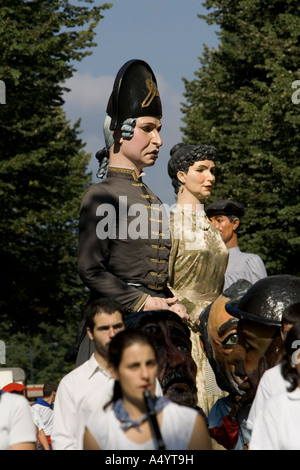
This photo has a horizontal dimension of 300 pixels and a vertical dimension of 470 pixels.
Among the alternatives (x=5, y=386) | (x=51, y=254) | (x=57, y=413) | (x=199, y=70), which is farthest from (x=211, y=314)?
(x=199, y=70)

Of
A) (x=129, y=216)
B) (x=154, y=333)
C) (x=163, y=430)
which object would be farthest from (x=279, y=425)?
(x=129, y=216)

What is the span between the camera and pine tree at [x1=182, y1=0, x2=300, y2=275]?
74.4 feet

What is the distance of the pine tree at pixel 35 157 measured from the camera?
2331 centimetres

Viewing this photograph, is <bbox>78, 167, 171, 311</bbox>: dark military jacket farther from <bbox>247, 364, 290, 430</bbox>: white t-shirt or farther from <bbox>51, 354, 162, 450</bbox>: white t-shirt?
<bbox>247, 364, 290, 430</bbox>: white t-shirt

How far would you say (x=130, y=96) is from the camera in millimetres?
6672

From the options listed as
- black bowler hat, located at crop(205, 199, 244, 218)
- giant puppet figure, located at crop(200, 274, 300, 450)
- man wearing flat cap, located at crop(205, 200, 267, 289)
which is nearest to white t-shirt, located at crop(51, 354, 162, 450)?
giant puppet figure, located at crop(200, 274, 300, 450)

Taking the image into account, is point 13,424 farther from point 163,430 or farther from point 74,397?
point 163,430

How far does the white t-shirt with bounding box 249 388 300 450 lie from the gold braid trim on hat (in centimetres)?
269

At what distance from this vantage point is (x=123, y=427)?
4.31m

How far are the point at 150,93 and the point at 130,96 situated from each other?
Answer: 14cm

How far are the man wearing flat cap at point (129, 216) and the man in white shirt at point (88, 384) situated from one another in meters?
0.29

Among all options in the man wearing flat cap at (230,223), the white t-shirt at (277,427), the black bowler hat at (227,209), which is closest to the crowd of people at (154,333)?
the white t-shirt at (277,427)

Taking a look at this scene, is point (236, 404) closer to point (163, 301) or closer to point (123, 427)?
point (163, 301)

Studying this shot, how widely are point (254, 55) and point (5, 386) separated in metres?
15.5
